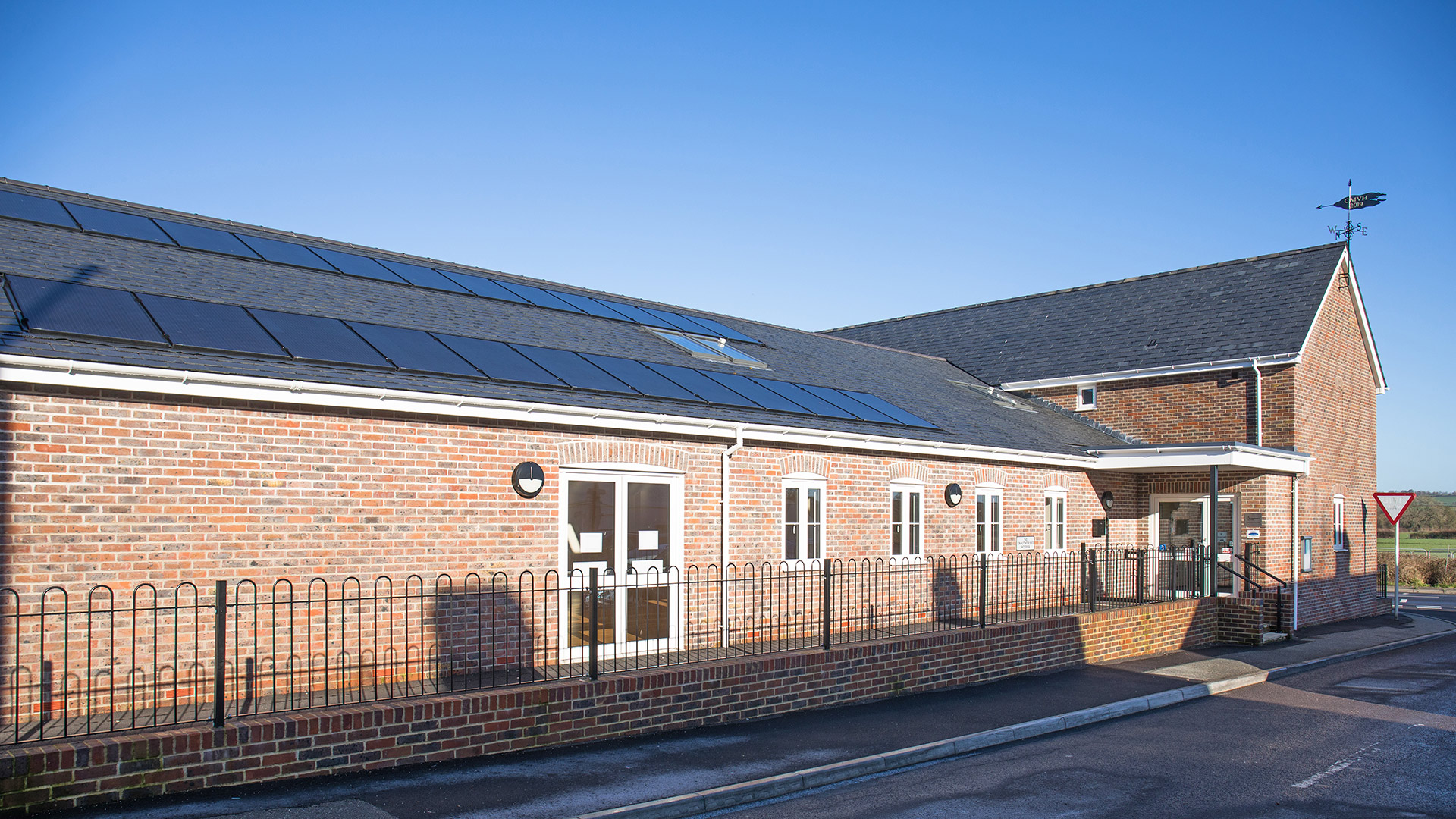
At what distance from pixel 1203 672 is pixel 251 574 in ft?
39.6

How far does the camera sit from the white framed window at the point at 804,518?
1327 centimetres

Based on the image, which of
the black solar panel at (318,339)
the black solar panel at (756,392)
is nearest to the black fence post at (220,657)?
the black solar panel at (318,339)

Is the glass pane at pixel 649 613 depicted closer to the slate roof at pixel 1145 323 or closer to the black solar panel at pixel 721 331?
the black solar panel at pixel 721 331

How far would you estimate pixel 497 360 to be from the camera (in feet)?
38.2

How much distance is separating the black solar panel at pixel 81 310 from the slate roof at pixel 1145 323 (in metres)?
19.8

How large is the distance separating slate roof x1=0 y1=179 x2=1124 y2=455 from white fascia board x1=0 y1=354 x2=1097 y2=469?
0.14 m

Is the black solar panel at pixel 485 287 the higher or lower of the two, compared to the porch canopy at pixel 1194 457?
higher

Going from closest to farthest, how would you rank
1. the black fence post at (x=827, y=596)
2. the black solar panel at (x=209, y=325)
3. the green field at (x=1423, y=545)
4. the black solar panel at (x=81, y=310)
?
the black solar panel at (x=81, y=310)
the black solar panel at (x=209, y=325)
the black fence post at (x=827, y=596)
the green field at (x=1423, y=545)

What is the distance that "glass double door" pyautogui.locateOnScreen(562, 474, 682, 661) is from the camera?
1084 centimetres

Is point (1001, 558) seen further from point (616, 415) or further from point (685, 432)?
point (616, 415)

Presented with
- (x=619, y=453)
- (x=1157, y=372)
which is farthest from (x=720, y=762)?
(x=1157, y=372)

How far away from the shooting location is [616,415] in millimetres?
10914

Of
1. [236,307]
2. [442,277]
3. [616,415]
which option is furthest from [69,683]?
[442,277]

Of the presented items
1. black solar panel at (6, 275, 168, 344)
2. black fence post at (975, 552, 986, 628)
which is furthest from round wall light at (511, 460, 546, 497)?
black fence post at (975, 552, 986, 628)
